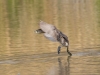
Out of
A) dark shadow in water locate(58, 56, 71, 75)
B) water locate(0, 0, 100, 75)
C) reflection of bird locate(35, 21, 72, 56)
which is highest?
reflection of bird locate(35, 21, 72, 56)

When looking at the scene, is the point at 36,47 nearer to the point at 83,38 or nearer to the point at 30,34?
the point at 83,38

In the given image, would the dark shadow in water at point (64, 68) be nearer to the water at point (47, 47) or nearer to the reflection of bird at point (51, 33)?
the water at point (47, 47)

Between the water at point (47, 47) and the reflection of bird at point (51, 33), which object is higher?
the reflection of bird at point (51, 33)

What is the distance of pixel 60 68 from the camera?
1506cm

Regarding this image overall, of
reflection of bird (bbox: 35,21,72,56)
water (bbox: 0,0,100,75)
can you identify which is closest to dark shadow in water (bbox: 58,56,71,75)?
water (bbox: 0,0,100,75)

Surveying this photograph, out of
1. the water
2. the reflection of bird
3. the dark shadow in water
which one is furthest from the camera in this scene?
the reflection of bird

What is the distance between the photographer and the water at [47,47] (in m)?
14.8

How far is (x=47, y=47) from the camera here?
60.3 feet

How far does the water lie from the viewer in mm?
14836

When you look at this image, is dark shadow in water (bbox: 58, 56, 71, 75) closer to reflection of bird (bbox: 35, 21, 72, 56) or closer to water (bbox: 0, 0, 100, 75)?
water (bbox: 0, 0, 100, 75)

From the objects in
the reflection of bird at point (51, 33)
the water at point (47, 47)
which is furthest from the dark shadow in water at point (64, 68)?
the reflection of bird at point (51, 33)

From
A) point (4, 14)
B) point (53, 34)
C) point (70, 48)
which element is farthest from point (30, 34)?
point (4, 14)

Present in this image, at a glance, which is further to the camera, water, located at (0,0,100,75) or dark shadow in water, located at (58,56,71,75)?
water, located at (0,0,100,75)

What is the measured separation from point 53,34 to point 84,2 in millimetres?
24710
